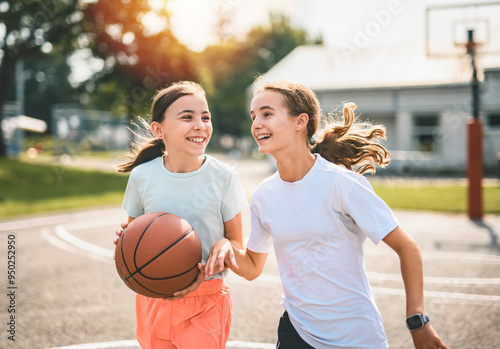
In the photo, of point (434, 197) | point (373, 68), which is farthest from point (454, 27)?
point (373, 68)

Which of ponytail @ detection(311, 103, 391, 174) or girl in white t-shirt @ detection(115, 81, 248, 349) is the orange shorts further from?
ponytail @ detection(311, 103, 391, 174)

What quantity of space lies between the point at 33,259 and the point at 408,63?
22784 mm

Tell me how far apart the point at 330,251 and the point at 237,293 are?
3.31m

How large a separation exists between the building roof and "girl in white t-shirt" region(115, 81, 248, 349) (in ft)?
62.4

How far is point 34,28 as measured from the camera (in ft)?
70.8

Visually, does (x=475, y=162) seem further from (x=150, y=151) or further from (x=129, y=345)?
(x=150, y=151)

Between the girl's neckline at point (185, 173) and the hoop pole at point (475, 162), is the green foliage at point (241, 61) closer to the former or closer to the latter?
the hoop pole at point (475, 162)

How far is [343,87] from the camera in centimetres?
2367

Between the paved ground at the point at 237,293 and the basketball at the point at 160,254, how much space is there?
165 cm

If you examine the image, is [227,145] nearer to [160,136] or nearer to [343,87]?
[343,87]

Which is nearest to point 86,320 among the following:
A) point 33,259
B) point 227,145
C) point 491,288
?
point 33,259

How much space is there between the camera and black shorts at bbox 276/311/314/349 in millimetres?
2293

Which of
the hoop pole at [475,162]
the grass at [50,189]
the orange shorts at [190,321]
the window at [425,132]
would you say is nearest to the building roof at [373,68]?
the window at [425,132]

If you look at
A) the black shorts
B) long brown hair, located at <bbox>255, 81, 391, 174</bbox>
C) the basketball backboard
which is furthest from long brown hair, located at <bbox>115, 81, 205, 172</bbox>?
the basketball backboard
